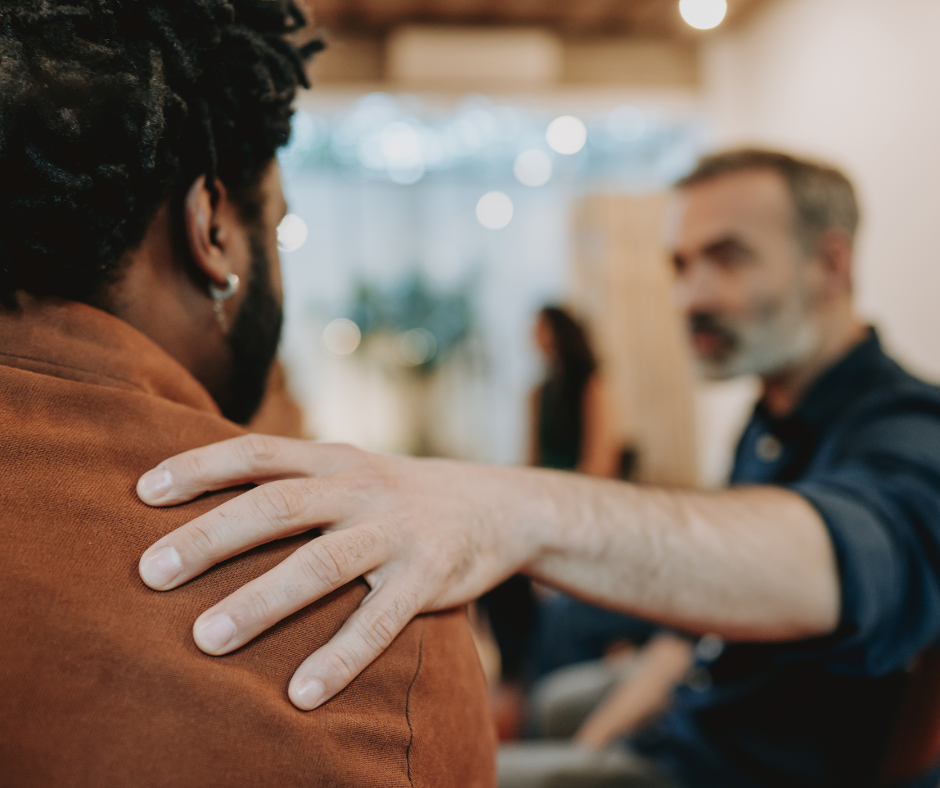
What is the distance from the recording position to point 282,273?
0.81 m

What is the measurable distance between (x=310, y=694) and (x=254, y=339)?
421mm

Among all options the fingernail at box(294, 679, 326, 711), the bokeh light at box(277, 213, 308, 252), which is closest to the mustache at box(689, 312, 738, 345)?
the fingernail at box(294, 679, 326, 711)

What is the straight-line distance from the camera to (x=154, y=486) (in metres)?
0.52

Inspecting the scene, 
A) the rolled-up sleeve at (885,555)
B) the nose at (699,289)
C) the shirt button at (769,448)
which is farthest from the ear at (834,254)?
the rolled-up sleeve at (885,555)

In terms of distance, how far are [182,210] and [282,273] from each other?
16cm

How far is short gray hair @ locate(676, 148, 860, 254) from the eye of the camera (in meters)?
1.63

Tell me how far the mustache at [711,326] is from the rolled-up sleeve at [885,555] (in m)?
0.78

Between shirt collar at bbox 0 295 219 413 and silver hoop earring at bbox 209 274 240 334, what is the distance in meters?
0.11

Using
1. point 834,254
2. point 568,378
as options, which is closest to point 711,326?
point 834,254

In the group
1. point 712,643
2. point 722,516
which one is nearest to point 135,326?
point 722,516

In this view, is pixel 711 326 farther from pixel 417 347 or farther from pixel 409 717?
pixel 417 347

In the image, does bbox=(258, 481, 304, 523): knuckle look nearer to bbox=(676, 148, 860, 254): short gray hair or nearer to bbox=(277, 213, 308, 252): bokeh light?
bbox=(676, 148, 860, 254): short gray hair

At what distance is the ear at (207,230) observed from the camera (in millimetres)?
661

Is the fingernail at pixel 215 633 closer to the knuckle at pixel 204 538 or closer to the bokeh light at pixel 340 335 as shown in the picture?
the knuckle at pixel 204 538
